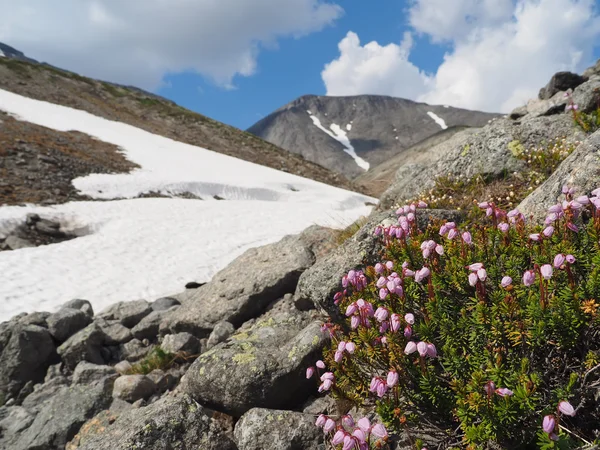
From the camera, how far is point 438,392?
315cm

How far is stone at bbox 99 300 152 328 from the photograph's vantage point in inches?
359

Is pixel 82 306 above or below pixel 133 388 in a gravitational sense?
below

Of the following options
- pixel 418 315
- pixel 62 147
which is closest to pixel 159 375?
pixel 418 315

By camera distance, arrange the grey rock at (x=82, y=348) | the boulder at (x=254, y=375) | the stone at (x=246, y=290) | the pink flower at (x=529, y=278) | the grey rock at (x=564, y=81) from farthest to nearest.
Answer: the grey rock at (x=564, y=81), the grey rock at (x=82, y=348), the stone at (x=246, y=290), the boulder at (x=254, y=375), the pink flower at (x=529, y=278)

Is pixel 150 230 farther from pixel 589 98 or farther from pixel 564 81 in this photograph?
pixel 564 81

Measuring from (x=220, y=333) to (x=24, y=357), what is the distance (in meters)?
4.07

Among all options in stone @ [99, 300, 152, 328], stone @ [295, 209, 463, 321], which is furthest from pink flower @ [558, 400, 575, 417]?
stone @ [99, 300, 152, 328]

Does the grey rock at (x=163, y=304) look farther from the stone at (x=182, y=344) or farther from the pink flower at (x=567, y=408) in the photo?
the pink flower at (x=567, y=408)

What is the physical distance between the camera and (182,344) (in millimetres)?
6820

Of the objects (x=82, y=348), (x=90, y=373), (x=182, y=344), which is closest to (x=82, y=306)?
(x=82, y=348)

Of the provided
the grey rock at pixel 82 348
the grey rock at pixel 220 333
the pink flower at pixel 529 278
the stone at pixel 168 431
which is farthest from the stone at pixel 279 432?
the grey rock at pixel 82 348

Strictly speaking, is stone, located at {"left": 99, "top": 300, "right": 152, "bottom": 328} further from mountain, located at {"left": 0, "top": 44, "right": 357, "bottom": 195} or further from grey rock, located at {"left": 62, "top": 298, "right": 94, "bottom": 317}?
mountain, located at {"left": 0, "top": 44, "right": 357, "bottom": 195}

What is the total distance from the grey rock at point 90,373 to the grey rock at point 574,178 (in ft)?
23.4

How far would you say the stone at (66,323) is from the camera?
324 inches
